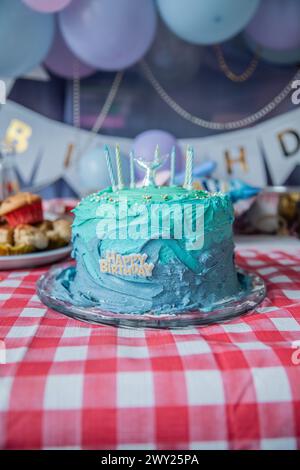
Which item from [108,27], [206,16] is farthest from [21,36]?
[206,16]

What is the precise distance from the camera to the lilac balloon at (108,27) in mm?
2184

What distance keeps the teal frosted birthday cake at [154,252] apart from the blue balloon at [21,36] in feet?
4.97

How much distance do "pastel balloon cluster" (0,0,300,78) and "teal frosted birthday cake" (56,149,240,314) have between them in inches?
57.4

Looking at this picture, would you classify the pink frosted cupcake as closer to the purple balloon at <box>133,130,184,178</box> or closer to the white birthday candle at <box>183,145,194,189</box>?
the white birthday candle at <box>183,145,194,189</box>

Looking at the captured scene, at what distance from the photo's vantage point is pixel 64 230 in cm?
149

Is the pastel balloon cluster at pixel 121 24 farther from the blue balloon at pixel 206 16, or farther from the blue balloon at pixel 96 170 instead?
the blue balloon at pixel 96 170

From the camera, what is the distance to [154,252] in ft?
3.05

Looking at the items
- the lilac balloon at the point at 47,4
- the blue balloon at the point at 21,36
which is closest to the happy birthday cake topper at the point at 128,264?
the lilac balloon at the point at 47,4

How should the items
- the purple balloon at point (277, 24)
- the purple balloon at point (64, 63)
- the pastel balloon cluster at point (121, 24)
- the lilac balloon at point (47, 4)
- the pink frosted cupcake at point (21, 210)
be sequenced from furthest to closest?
the purple balloon at point (64, 63) → the purple balloon at point (277, 24) → the pastel balloon cluster at point (121, 24) → the lilac balloon at point (47, 4) → the pink frosted cupcake at point (21, 210)

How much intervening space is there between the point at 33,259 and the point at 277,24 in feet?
6.01

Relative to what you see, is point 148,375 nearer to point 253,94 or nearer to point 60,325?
point 60,325

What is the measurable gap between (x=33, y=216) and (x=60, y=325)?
673mm

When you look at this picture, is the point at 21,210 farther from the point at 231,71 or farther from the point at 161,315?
Answer: the point at 231,71

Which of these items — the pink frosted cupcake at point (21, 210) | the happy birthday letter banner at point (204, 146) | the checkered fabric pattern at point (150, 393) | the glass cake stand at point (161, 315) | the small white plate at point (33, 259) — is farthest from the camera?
the happy birthday letter banner at point (204, 146)
